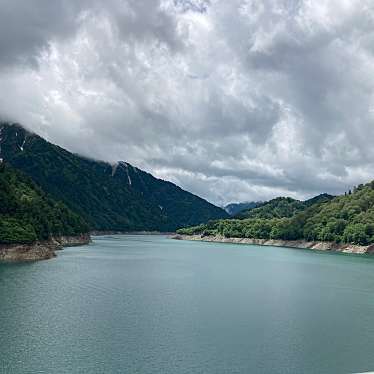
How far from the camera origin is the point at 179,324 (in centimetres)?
5891

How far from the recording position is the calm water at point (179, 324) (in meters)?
44.5

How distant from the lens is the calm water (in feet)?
146

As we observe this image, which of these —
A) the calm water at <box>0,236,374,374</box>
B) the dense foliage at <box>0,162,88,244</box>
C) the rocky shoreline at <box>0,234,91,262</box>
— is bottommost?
the calm water at <box>0,236,374,374</box>

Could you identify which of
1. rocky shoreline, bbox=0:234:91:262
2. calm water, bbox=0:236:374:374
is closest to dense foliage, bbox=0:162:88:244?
rocky shoreline, bbox=0:234:91:262

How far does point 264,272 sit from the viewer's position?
124 meters

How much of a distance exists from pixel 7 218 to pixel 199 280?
56620 millimetres

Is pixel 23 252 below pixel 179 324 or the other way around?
the other way around

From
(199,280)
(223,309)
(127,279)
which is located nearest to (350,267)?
(199,280)

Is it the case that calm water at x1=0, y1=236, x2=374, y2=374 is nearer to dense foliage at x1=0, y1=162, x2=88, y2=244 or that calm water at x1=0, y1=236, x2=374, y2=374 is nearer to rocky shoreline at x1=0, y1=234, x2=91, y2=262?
rocky shoreline at x1=0, y1=234, x2=91, y2=262

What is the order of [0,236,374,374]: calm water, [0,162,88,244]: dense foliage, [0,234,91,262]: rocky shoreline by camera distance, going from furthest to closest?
[0,162,88,244]: dense foliage → [0,234,91,262]: rocky shoreline → [0,236,374,374]: calm water

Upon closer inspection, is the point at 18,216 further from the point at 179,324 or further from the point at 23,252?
the point at 179,324

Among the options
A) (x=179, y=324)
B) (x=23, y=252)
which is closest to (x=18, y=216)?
(x=23, y=252)

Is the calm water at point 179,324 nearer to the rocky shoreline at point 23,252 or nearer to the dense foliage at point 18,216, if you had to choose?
the rocky shoreline at point 23,252

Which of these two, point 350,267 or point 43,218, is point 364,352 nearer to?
point 350,267
